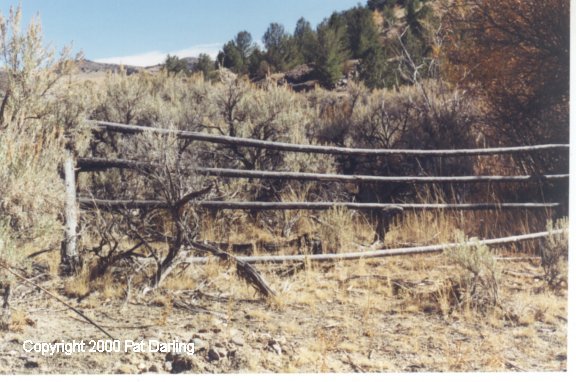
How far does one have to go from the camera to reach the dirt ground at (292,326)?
2.75 m

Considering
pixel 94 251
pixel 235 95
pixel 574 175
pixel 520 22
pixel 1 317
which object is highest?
pixel 520 22

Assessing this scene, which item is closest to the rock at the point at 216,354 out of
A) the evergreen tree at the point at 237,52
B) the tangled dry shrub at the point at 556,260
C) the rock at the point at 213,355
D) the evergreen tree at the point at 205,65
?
the rock at the point at 213,355

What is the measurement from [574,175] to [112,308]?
3.33 m

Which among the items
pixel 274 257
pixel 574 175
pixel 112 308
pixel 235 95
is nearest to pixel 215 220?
pixel 274 257

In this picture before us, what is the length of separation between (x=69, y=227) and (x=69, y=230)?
2 cm

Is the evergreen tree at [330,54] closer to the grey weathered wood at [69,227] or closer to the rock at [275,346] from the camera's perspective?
the grey weathered wood at [69,227]

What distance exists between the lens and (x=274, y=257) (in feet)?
12.2

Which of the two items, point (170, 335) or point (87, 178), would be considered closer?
point (170, 335)

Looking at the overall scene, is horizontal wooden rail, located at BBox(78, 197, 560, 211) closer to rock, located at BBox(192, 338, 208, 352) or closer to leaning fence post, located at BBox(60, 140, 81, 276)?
leaning fence post, located at BBox(60, 140, 81, 276)

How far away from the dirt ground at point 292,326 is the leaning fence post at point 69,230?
0.39ft

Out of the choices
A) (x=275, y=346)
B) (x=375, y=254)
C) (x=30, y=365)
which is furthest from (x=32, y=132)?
(x=375, y=254)

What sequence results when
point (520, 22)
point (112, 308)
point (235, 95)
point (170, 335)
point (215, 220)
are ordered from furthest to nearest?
1. point (235, 95)
2. point (520, 22)
3. point (215, 220)
4. point (112, 308)
5. point (170, 335)

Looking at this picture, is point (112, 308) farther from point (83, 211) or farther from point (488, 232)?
point (488, 232)

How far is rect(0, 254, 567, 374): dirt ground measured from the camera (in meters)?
2.75
